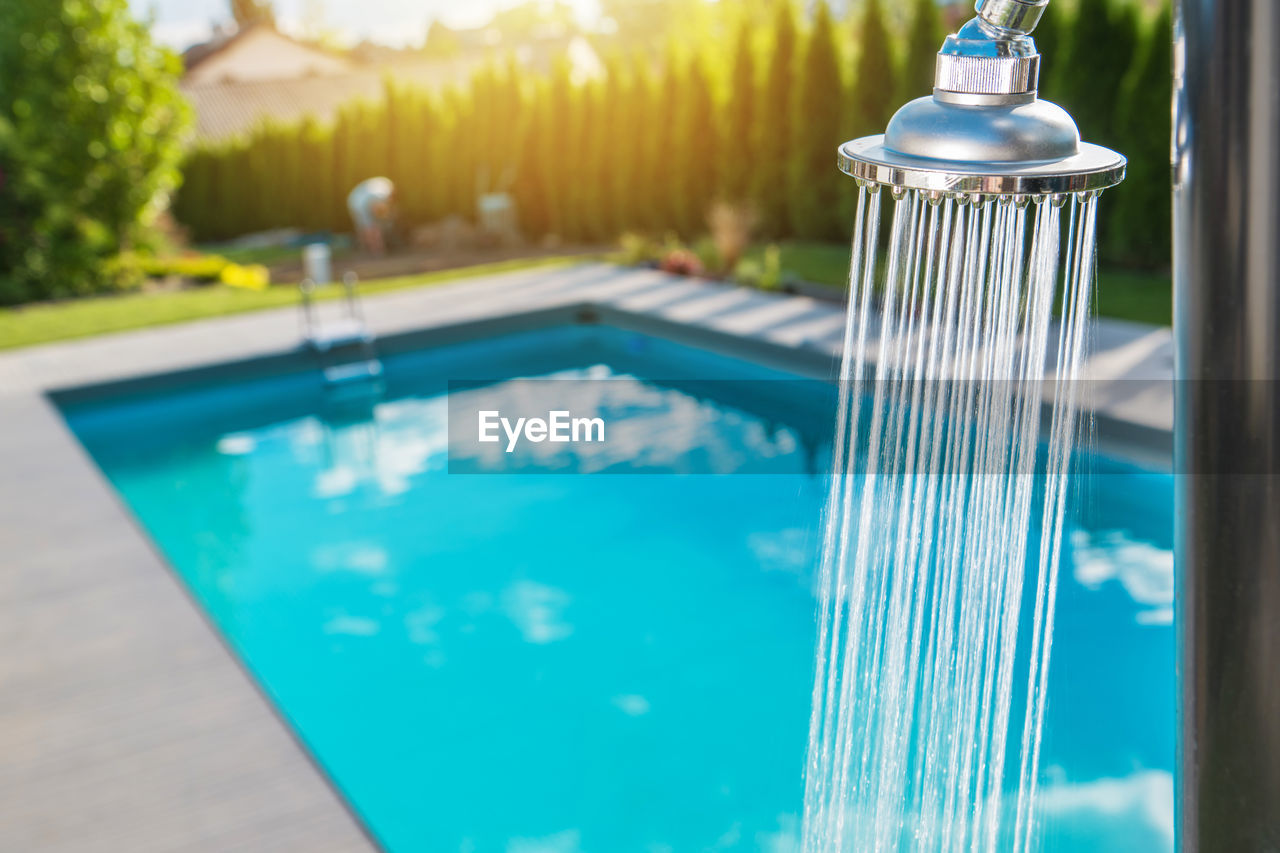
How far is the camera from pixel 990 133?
63 centimetres

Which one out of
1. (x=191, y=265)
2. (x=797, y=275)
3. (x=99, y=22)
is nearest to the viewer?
(x=797, y=275)

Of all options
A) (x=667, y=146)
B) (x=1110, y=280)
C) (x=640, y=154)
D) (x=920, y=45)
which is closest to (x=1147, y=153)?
(x=1110, y=280)

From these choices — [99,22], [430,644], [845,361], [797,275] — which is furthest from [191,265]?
[845,361]

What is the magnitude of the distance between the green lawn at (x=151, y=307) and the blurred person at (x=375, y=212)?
3.26m

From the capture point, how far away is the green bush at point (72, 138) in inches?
470

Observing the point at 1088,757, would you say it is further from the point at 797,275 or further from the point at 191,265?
the point at 191,265

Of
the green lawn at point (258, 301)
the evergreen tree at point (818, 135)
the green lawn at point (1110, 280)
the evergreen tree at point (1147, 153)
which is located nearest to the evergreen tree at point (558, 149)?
the green lawn at point (258, 301)

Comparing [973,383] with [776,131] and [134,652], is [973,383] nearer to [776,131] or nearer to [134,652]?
[134,652]

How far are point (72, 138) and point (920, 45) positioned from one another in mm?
9223

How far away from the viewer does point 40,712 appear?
3428 millimetres

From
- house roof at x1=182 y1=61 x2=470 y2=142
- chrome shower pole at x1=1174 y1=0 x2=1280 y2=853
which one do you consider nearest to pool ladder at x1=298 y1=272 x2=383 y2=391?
chrome shower pole at x1=1174 y1=0 x2=1280 y2=853

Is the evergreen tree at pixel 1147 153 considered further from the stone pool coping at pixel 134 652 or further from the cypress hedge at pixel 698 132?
the stone pool coping at pixel 134 652

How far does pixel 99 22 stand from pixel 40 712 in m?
11.0

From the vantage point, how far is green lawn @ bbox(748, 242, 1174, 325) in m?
7.78
